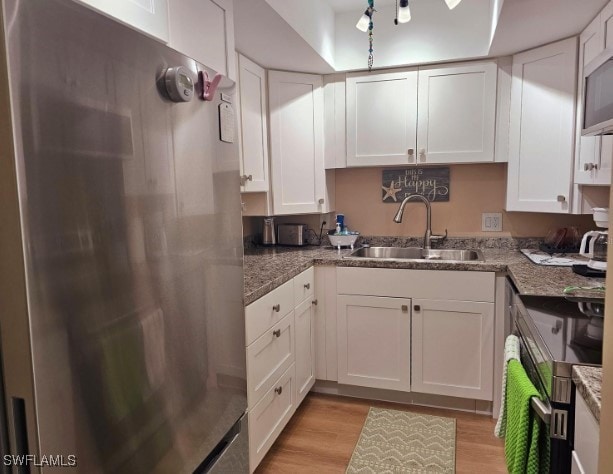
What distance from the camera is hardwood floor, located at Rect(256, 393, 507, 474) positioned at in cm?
205

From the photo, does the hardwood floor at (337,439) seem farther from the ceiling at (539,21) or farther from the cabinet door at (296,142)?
the ceiling at (539,21)

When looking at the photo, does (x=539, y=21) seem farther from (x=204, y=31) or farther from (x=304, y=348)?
(x=304, y=348)

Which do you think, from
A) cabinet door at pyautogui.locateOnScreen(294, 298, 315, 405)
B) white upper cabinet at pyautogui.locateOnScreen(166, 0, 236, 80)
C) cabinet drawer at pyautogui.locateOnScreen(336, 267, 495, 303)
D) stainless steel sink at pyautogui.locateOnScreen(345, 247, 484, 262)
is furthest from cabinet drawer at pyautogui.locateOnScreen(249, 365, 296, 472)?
white upper cabinet at pyautogui.locateOnScreen(166, 0, 236, 80)

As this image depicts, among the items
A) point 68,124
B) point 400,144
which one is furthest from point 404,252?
point 68,124

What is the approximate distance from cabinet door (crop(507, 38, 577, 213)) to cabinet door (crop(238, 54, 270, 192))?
141 centimetres

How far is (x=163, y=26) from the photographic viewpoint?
1270mm

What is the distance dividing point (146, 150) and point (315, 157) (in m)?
2.09

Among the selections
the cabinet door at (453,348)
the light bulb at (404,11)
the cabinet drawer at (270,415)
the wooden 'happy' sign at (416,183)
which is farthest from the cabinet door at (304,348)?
the light bulb at (404,11)

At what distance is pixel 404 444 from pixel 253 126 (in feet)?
5.97

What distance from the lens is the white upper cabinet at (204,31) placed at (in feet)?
4.46

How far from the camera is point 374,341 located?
2.58 meters

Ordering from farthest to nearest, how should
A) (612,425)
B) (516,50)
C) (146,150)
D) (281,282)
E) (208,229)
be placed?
(516,50)
(281,282)
(208,229)
(146,150)
(612,425)

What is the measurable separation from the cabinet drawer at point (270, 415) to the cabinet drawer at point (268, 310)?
0.30m

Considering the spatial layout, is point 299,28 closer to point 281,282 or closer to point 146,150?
point 281,282
